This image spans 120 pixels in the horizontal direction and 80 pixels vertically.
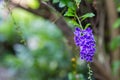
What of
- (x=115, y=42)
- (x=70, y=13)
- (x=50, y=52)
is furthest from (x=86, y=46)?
(x=50, y=52)

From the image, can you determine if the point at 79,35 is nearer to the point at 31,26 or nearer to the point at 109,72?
the point at 109,72

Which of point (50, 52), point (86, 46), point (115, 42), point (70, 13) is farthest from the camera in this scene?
point (50, 52)

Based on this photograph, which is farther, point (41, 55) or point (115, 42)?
point (41, 55)

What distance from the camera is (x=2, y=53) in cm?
426

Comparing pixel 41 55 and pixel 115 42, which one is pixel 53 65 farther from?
pixel 115 42

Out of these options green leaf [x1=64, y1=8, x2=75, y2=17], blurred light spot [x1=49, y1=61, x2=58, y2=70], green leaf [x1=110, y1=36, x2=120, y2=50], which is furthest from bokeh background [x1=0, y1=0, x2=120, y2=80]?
green leaf [x1=64, y1=8, x2=75, y2=17]

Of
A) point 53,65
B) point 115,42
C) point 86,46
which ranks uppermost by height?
point 53,65

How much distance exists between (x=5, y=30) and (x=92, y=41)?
11.4 ft

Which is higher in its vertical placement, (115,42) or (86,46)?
(115,42)

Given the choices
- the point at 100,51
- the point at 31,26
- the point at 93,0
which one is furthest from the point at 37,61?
the point at 93,0

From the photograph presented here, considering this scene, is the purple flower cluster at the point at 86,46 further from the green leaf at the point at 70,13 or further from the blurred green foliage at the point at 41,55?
the blurred green foliage at the point at 41,55

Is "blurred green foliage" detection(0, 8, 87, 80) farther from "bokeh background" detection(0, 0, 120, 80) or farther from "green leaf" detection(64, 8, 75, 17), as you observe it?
"green leaf" detection(64, 8, 75, 17)

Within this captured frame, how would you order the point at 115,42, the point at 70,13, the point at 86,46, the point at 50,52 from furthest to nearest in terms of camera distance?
the point at 50,52 → the point at 115,42 → the point at 70,13 → the point at 86,46

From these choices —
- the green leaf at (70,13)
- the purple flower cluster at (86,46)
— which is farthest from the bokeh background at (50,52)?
the purple flower cluster at (86,46)
